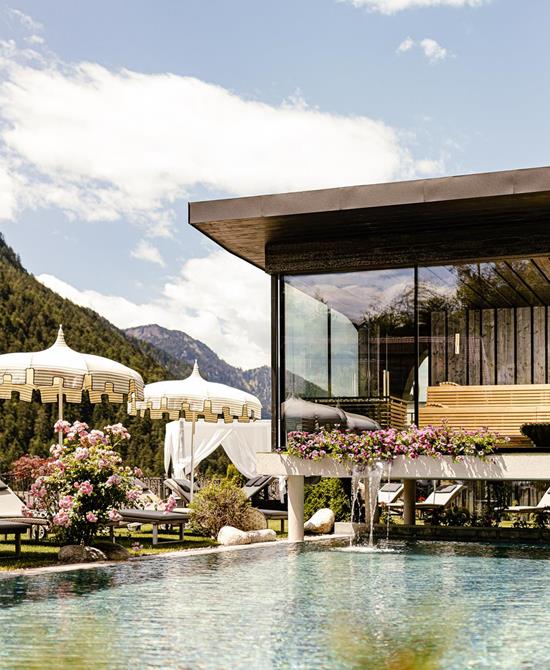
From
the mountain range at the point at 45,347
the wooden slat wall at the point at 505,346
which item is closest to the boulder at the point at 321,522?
the wooden slat wall at the point at 505,346

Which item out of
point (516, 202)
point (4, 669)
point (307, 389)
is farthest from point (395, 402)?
point (4, 669)

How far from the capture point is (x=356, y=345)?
13.4 m

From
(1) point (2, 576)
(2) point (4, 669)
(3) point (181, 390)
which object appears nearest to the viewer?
(2) point (4, 669)

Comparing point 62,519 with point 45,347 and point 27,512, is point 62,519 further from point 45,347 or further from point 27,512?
point 45,347

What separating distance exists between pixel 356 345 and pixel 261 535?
2997 mm

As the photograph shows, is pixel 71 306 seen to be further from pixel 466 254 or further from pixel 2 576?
pixel 2 576

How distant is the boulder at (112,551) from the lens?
10.5 m

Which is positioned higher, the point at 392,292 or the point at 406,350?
the point at 392,292

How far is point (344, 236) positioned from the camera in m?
13.7

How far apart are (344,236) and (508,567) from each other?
18.4 ft

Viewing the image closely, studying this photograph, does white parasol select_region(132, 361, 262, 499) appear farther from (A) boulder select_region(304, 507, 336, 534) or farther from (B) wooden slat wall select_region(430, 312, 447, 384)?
(B) wooden slat wall select_region(430, 312, 447, 384)

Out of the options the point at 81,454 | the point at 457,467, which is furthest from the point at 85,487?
the point at 457,467

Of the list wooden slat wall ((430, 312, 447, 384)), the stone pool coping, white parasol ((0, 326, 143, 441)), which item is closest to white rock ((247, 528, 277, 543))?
the stone pool coping

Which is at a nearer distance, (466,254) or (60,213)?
(466,254)
